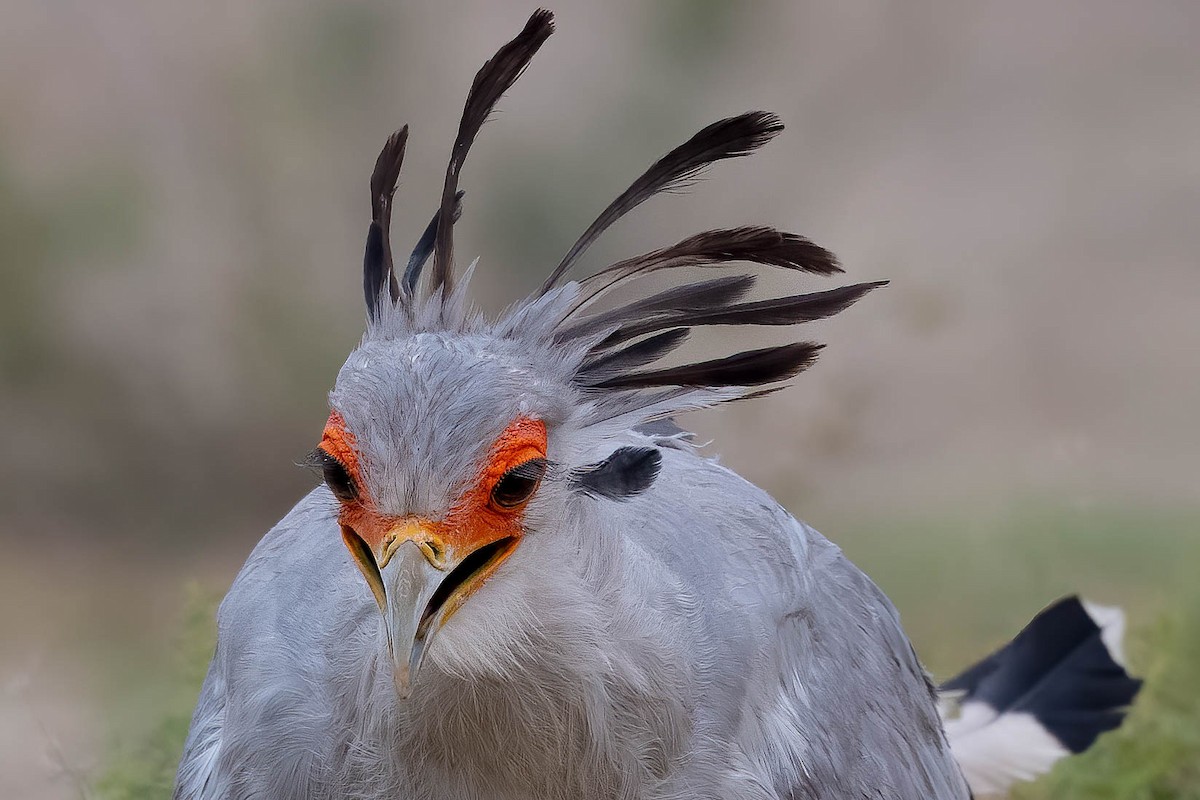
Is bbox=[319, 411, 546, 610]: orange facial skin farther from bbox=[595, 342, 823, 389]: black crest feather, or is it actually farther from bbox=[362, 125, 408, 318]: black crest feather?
bbox=[362, 125, 408, 318]: black crest feather

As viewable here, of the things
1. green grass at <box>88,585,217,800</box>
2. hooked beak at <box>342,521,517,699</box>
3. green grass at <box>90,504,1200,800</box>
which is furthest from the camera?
green grass at <box>90,504,1200,800</box>

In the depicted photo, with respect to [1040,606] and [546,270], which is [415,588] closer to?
[546,270]

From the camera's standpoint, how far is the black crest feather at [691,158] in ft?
6.24

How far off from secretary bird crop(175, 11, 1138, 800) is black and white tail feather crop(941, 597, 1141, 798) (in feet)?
3.03

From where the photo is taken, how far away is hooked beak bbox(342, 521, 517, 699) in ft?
4.98

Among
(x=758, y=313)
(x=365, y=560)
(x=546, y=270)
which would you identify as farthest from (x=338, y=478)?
(x=546, y=270)

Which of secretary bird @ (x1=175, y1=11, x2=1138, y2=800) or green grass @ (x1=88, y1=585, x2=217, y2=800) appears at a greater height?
secretary bird @ (x1=175, y1=11, x2=1138, y2=800)

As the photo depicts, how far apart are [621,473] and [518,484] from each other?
0.22m

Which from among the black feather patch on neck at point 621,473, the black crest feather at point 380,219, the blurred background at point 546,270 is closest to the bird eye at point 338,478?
the black feather patch on neck at point 621,473

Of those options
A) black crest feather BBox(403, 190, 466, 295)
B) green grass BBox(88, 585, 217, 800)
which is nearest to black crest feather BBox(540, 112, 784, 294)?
black crest feather BBox(403, 190, 466, 295)

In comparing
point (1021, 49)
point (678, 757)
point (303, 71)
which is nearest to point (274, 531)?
point (678, 757)

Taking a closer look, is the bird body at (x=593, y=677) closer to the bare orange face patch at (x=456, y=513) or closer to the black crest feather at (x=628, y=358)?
the bare orange face patch at (x=456, y=513)

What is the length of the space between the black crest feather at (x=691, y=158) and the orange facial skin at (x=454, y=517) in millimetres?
387

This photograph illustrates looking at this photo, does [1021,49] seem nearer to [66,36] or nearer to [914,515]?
[914,515]
